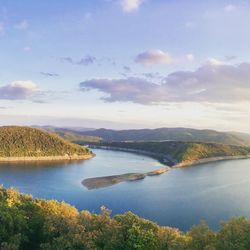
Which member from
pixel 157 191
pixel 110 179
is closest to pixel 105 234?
pixel 157 191

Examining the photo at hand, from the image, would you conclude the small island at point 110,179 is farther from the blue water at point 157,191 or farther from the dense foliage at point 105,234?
the dense foliage at point 105,234

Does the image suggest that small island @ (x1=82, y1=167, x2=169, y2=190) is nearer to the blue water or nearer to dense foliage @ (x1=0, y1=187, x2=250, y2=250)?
the blue water

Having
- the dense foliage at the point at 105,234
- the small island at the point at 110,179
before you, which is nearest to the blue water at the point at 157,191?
the small island at the point at 110,179

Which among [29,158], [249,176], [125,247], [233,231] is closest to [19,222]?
[125,247]

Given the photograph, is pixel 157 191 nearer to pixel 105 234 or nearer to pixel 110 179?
pixel 110 179

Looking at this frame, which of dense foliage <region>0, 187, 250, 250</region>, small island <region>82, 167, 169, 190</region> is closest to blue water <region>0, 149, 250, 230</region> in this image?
small island <region>82, 167, 169, 190</region>

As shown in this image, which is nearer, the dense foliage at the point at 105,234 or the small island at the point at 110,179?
the dense foliage at the point at 105,234
